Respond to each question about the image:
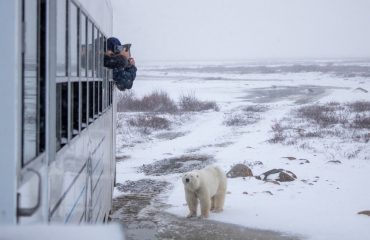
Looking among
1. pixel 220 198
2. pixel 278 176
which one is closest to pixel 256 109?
pixel 278 176

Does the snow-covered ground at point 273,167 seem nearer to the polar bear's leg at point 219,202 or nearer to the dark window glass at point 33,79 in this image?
the polar bear's leg at point 219,202

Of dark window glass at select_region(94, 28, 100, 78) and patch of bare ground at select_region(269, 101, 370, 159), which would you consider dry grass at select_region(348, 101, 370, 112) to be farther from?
dark window glass at select_region(94, 28, 100, 78)

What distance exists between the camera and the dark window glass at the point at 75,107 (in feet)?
9.73

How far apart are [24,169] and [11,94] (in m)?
0.26

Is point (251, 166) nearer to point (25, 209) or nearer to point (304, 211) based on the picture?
point (304, 211)

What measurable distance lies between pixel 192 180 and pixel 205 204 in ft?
1.41

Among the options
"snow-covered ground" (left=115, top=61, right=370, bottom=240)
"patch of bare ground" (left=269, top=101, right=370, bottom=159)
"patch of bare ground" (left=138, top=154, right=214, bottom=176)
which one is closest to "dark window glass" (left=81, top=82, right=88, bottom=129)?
"snow-covered ground" (left=115, top=61, right=370, bottom=240)

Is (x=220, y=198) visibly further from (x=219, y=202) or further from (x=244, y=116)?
(x=244, y=116)

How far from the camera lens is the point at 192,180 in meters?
7.77

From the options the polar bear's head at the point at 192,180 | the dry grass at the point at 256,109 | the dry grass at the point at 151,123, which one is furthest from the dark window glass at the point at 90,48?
the dry grass at the point at 256,109

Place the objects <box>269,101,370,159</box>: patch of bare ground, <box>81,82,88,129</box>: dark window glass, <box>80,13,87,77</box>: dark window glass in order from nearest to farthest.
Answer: <box>80,13,87,77</box>: dark window glass, <box>81,82,88,129</box>: dark window glass, <box>269,101,370,159</box>: patch of bare ground

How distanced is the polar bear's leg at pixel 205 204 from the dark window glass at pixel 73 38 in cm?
507

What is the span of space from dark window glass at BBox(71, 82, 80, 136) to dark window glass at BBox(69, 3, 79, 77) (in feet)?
0.28

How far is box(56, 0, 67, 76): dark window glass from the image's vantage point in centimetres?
239
